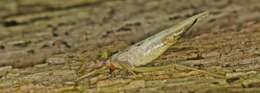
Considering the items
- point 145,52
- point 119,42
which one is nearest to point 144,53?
point 145,52

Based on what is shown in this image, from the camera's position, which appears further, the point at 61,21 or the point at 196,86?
the point at 61,21

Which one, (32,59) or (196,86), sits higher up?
(32,59)

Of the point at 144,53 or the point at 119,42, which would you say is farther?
the point at 119,42

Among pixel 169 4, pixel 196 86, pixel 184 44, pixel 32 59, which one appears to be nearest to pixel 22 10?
pixel 32 59

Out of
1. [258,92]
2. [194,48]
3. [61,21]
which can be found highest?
[61,21]

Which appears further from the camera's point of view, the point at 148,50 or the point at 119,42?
the point at 119,42

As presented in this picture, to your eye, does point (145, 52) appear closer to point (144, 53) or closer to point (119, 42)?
point (144, 53)

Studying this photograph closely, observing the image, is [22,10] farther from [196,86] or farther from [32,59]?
[196,86]

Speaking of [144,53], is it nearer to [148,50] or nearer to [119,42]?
[148,50]
